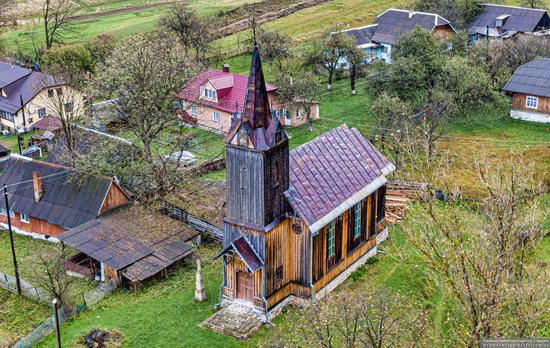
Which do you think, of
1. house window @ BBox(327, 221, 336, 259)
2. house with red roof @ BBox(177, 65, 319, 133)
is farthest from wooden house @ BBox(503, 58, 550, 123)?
house window @ BBox(327, 221, 336, 259)

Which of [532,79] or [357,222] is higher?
[532,79]

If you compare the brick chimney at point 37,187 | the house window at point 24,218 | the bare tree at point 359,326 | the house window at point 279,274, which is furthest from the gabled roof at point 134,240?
the bare tree at point 359,326

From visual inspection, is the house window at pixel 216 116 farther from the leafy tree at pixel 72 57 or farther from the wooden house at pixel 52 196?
the wooden house at pixel 52 196

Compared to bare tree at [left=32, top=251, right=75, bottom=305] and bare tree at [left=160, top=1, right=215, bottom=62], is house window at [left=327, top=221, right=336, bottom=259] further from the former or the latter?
bare tree at [left=160, top=1, right=215, bottom=62]

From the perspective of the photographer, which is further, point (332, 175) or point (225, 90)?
point (225, 90)

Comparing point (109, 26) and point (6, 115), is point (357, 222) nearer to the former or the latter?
point (6, 115)

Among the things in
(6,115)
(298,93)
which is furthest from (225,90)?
(6,115)
